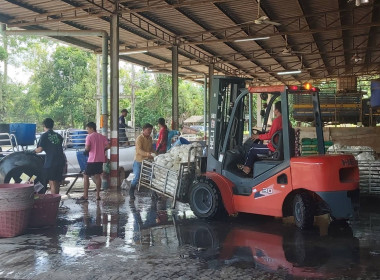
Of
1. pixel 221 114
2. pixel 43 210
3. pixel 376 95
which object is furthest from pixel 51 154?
pixel 376 95

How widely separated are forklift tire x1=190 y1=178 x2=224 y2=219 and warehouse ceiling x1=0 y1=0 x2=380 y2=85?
689 centimetres

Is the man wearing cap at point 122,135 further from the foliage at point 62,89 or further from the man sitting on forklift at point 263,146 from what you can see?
the foliage at point 62,89

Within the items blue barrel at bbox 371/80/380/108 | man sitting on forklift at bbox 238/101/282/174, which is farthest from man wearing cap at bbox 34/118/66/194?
blue barrel at bbox 371/80/380/108

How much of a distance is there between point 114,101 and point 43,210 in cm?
642

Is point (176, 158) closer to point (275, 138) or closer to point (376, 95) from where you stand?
point (275, 138)

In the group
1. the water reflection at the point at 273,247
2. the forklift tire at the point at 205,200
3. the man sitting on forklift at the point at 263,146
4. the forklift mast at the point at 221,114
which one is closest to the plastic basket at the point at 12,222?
the water reflection at the point at 273,247

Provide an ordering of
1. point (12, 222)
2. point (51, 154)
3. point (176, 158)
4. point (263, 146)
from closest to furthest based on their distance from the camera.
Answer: point (12, 222) < point (263, 146) < point (51, 154) < point (176, 158)

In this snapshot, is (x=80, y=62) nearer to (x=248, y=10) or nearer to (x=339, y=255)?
(x=248, y=10)

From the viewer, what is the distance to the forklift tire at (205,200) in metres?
7.91

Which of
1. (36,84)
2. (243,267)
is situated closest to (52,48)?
(36,84)

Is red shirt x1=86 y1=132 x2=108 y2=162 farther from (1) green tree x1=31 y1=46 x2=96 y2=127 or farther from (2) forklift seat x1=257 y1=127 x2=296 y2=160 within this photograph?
(1) green tree x1=31 y1=46 x2=96 y2=127

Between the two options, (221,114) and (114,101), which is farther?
(114,101)

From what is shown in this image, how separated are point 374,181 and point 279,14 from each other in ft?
27.6

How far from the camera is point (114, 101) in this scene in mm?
13398
